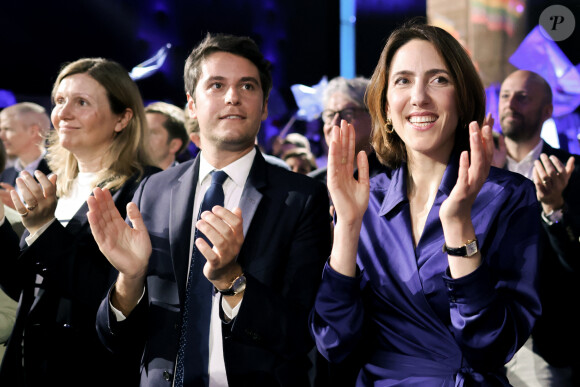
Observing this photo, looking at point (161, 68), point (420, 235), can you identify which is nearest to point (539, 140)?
point (420, 235)

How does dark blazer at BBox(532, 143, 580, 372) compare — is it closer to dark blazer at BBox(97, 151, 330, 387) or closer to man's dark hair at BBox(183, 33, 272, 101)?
dark blazer at BBox(97, 151, 330, 387)

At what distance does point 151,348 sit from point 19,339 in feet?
2.02

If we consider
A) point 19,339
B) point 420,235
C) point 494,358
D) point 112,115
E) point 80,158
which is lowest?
point 19,339

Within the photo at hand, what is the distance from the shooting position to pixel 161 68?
5.84 metres

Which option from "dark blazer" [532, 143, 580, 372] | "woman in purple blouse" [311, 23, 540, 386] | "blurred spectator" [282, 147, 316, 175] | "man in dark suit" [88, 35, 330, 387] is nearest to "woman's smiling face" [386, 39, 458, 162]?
"woman in purple blouse" [311, 23, 540, 386]

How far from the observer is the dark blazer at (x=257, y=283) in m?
1.54

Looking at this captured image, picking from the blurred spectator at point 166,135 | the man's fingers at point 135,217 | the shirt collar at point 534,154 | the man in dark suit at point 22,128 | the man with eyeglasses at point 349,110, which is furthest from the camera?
the man in dark suit at point 22,128

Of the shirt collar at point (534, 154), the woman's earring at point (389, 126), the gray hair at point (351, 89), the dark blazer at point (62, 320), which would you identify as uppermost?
the gray hair at point (351, 89)

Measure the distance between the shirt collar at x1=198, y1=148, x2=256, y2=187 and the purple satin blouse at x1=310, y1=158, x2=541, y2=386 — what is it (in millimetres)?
429

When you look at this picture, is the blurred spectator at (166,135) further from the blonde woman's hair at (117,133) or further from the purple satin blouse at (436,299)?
the purple satin blouse at (436,299)

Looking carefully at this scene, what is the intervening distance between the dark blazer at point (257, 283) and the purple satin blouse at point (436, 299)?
12 centimetres

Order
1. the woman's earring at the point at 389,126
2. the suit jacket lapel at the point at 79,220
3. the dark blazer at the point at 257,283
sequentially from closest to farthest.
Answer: the dark blazer at the point at 257,283
the woman's earring at the point at 389,126
the suit jacket lapel at the point at 79,220

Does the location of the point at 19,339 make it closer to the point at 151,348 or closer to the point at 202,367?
the point at 151,348

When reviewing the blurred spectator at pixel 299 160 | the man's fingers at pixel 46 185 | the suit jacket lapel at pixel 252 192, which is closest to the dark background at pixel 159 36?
the blurred spectator at pixel 299 160
